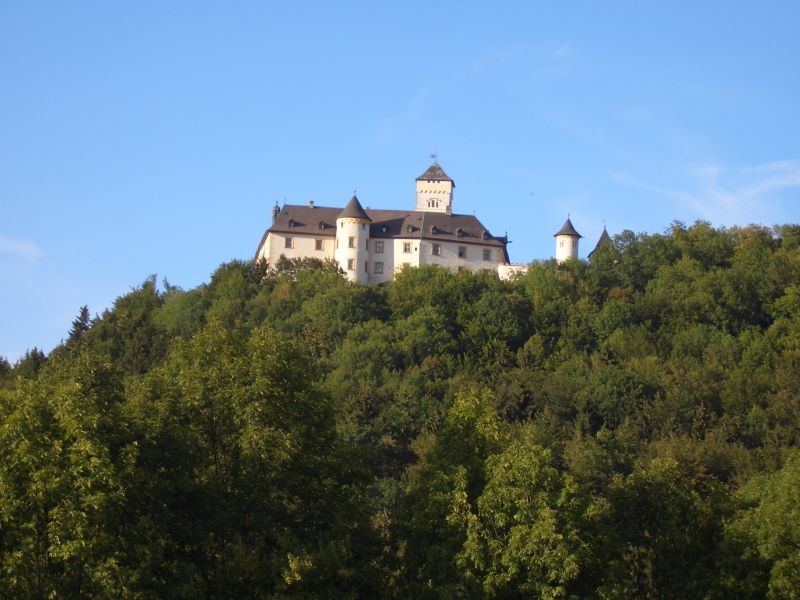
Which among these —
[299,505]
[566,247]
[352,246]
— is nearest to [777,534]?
[299,505]

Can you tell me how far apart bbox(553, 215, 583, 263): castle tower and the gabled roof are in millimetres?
13564

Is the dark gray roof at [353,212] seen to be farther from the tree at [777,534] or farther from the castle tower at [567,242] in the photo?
the tree at [777,534]

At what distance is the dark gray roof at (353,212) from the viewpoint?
10688cm

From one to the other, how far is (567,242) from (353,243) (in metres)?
15.1

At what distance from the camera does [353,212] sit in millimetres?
107188

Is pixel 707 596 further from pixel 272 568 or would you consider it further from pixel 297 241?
pixel 297 241

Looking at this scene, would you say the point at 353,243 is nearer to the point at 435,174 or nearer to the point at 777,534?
the point at 435,174

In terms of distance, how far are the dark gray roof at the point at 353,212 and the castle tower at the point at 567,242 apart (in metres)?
13.7

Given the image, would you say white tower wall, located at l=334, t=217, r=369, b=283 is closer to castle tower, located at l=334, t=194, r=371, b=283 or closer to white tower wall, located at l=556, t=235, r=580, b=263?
castle tower, located at l=334, t=194, r=371, b=283

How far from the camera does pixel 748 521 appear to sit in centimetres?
4684

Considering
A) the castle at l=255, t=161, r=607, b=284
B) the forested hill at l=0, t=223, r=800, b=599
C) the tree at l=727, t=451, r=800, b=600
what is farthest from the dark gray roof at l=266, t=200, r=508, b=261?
the tree at l=727, t=451, r=800, b=600

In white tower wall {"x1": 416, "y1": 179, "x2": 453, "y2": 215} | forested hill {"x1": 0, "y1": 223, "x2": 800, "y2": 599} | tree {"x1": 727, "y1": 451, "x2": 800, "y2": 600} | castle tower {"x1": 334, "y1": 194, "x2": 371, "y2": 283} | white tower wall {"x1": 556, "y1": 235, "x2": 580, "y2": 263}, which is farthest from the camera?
white tower wall {"x1": 416, "y1": 179, "x2": 453, "y2": 215}

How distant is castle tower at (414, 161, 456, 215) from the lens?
377 ft

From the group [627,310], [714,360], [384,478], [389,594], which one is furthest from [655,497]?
[627,310]
